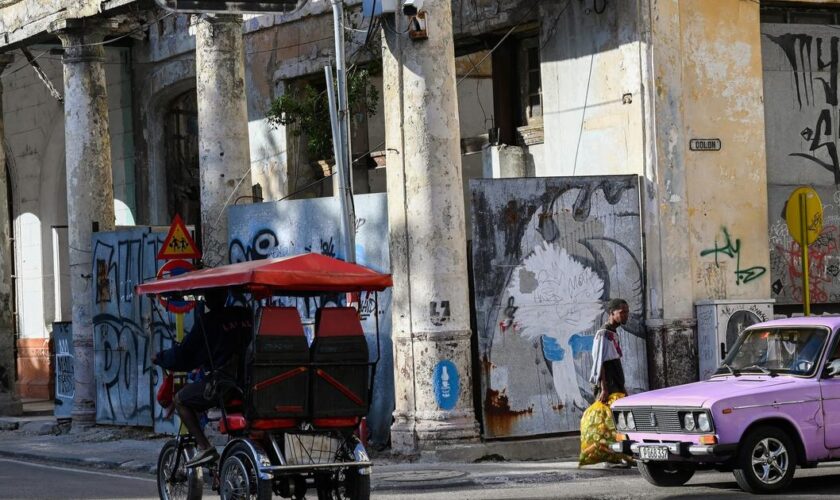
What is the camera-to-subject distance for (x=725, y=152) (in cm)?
1781

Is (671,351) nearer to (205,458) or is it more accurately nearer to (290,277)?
(290,277)

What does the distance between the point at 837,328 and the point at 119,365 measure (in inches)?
468

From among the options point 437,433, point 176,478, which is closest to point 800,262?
point 437,433

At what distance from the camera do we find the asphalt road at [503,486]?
12.8m

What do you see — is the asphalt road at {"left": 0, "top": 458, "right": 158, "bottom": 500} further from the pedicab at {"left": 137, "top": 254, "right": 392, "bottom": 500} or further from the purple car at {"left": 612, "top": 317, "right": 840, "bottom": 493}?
the purple car at {"left": 612, "top": 317, "right": 840, "bottom": 493}

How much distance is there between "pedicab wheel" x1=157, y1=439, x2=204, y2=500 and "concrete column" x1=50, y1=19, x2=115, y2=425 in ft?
32.8

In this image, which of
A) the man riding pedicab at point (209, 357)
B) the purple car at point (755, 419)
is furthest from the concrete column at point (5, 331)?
the purple car at point (755, 419)

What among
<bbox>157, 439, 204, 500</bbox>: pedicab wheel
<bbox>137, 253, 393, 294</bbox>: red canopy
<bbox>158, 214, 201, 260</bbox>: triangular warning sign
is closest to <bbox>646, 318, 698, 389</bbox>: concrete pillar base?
<bbox>158, 214, 201, 260</bbox>: triangular warning sign

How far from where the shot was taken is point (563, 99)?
60.6 feet

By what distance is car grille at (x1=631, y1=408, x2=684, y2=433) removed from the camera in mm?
12734

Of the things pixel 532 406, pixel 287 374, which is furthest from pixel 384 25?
pixel 287 374

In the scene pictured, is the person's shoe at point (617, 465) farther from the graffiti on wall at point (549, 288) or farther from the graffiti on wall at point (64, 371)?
the graffiti on wall at point (64, 371)

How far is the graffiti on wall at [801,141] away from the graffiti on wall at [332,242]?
17.8 feet

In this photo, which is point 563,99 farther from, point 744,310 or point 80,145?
point 80,145
